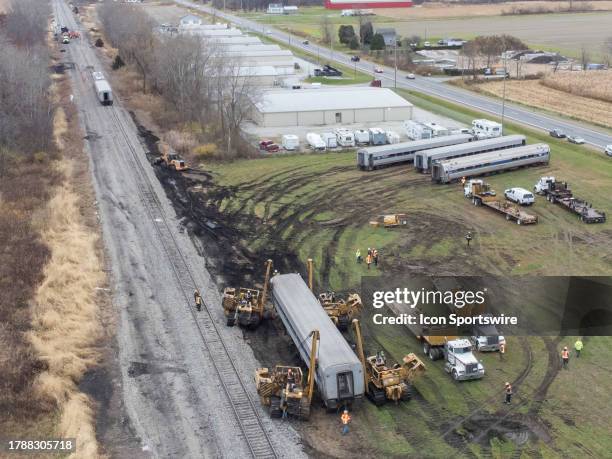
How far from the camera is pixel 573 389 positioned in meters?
33.0

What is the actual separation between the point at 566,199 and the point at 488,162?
10091mm

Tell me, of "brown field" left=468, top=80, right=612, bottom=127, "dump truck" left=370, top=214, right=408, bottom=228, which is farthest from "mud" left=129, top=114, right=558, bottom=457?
"brown field" left=468, top=80, right=612, bottom=127

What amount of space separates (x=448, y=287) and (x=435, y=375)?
234 inches

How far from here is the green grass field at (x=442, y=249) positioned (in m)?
30.2

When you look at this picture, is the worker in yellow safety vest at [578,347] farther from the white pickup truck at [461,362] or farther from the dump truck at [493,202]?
the dump truck at [493,202]

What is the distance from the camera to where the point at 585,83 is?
372 feet

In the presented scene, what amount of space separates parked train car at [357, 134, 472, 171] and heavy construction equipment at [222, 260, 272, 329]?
1253 inches

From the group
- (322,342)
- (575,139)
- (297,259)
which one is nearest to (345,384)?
(322,342)

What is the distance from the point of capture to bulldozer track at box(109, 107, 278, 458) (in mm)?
30047

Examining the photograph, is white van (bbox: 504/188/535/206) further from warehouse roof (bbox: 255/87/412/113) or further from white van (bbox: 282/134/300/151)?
warehouse roof (bbox: 255/87/412/113)

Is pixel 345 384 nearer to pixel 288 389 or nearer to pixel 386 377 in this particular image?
pixel 386 377

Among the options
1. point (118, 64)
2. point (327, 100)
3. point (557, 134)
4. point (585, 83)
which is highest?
point (118, 64)

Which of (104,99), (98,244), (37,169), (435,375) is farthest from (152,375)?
(104,99)

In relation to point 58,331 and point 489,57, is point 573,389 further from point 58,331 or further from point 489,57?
point 489,57
